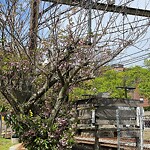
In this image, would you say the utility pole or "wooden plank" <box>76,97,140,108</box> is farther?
"wooden plank" <box>76,97,140,108</box>

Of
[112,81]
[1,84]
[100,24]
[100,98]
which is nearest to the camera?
[100,24]

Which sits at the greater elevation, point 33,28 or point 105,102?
point 33,28

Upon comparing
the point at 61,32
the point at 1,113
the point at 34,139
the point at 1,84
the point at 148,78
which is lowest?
the point at 34,139

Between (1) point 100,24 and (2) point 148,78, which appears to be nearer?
(1) point 100,24

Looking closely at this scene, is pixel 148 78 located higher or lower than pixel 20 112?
higher

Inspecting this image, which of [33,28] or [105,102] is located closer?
[33,28]

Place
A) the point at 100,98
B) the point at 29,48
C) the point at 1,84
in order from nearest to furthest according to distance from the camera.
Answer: the point at 1,84 < the point at 29,48 < the point at 100,98

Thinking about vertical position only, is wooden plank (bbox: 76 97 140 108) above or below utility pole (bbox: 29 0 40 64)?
below

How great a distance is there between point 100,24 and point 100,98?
8.38 ft

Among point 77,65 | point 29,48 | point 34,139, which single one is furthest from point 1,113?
point 77,65

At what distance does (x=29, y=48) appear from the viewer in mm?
7441

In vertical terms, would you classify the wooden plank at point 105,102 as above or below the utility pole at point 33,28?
below

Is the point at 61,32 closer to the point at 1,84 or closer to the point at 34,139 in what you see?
the point at 1,84

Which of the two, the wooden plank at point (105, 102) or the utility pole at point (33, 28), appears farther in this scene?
the wooden plank at point (105, 102)
